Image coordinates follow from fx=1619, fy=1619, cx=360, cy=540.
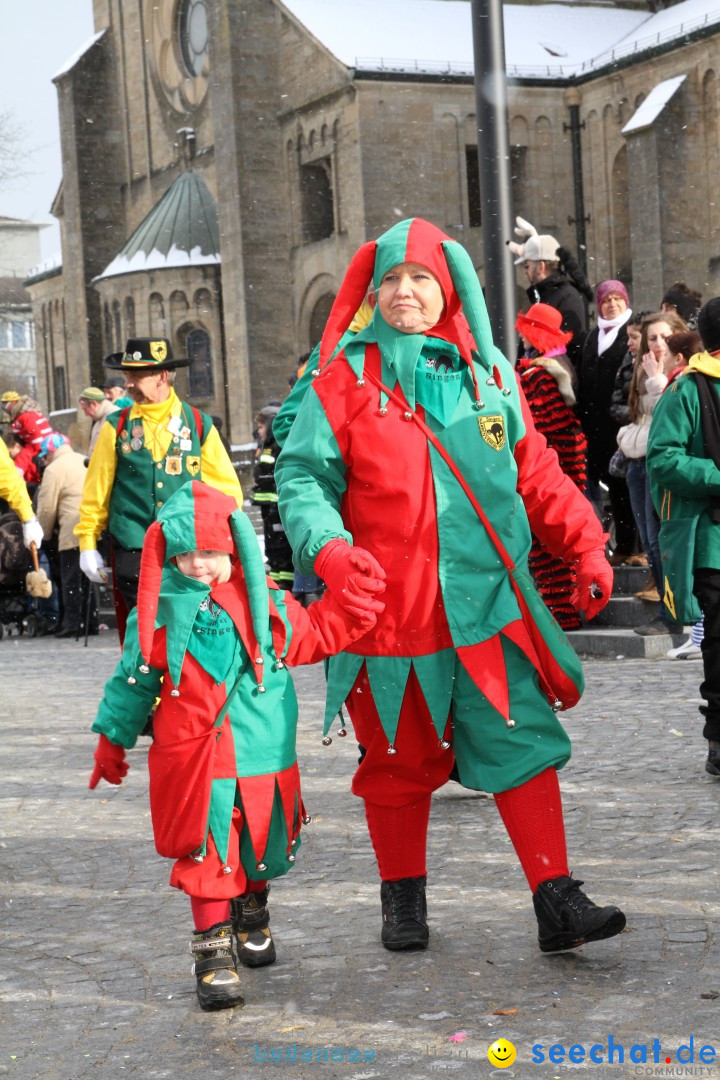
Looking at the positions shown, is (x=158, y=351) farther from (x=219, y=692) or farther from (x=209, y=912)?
(x=209, y=912)

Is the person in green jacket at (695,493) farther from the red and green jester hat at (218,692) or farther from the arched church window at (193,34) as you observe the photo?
the arched church window at (193,34)

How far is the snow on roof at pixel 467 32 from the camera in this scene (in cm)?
3553

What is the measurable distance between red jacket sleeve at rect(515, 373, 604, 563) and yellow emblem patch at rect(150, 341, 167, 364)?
10.8 ft

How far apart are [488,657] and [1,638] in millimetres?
13440

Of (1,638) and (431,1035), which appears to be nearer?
(431,1035)

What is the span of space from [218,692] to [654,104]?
30975 mm

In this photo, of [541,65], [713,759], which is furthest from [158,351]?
[541,65]

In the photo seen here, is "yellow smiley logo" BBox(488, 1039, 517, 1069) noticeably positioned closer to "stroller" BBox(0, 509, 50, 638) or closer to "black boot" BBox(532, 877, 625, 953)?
"black boot" BBox(532, 877, 625, 953)

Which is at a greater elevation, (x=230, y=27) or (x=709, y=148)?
(x=230, y=27)

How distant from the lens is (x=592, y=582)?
4.34 m

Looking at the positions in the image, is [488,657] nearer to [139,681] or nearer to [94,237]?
[139,681]

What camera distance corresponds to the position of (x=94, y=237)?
154 feet

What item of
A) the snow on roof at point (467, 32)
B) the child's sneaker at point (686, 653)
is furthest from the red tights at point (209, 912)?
the snow on roof at point (467, 32)

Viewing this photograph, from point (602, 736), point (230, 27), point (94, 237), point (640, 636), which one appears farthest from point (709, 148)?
→ point (602, 736)
